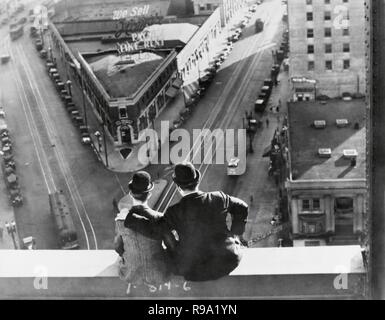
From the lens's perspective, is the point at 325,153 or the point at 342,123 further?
the point at 342,123

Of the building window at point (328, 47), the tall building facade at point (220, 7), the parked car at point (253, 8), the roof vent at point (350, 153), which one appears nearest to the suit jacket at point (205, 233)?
the roof vent at point (350, 153)

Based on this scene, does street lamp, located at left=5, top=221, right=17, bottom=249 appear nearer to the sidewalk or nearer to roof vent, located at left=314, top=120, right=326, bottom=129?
the sidewalk

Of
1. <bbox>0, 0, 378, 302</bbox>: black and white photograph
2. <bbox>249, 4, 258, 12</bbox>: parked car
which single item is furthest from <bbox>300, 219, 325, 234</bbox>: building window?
<bbox>249, 4, 258, 12</bbox>: parked car

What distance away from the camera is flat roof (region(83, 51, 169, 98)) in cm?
3181

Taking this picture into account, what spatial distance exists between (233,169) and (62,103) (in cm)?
1401

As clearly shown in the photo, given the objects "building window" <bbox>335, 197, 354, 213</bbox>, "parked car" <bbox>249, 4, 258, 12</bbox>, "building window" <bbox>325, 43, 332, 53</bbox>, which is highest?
"building window" <bbox>325, 43, 332, 53</bbox>

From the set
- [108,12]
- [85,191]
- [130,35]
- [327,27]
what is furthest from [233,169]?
[108,12]

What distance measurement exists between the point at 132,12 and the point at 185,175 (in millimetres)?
40143

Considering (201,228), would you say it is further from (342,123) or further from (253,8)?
(253,8)

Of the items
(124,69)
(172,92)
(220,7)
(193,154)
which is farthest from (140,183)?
(220,7)

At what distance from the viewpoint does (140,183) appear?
6.04 metres

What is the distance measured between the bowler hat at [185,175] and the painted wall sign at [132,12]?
37.5 metres

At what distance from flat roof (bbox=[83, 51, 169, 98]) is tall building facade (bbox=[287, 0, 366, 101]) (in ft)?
21.5

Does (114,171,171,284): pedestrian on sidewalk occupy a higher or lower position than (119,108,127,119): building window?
higher
